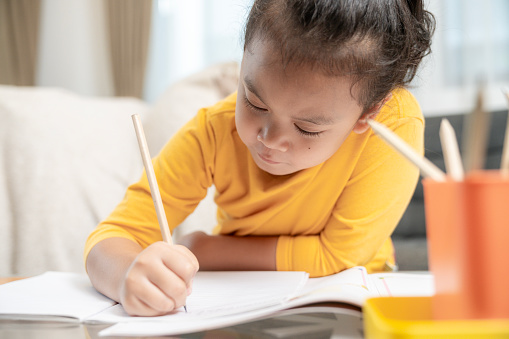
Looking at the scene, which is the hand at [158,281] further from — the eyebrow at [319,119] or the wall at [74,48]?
the wall at [74,48]

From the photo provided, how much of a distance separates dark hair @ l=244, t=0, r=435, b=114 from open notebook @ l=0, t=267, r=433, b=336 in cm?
22

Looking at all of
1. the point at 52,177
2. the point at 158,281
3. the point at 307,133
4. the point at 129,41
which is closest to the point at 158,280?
the point at 158,281

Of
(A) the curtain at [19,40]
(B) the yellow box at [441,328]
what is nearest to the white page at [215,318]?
(B) the yellow box at [441,328]

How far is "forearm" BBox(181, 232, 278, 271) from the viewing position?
70cm

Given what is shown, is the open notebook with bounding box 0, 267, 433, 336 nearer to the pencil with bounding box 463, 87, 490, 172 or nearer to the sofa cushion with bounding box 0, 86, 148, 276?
the pencil with bounding box 463, 87, 490, 172

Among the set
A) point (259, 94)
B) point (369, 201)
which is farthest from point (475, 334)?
point (369, 201)

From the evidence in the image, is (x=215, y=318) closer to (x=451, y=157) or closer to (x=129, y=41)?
(x=451, y=157)

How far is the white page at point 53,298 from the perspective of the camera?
46 cm

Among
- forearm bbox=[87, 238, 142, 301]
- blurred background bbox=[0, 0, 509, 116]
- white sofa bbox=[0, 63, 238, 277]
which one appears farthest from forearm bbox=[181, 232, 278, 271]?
blurred background bbox=[0, 0, 509, 116]

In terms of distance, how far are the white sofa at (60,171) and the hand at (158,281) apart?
0.72m

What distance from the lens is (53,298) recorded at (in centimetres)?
52

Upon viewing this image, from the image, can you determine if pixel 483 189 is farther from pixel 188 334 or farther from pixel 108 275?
pixel 108 275

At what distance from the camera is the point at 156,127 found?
147 centimetres

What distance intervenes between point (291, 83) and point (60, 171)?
888 mm
